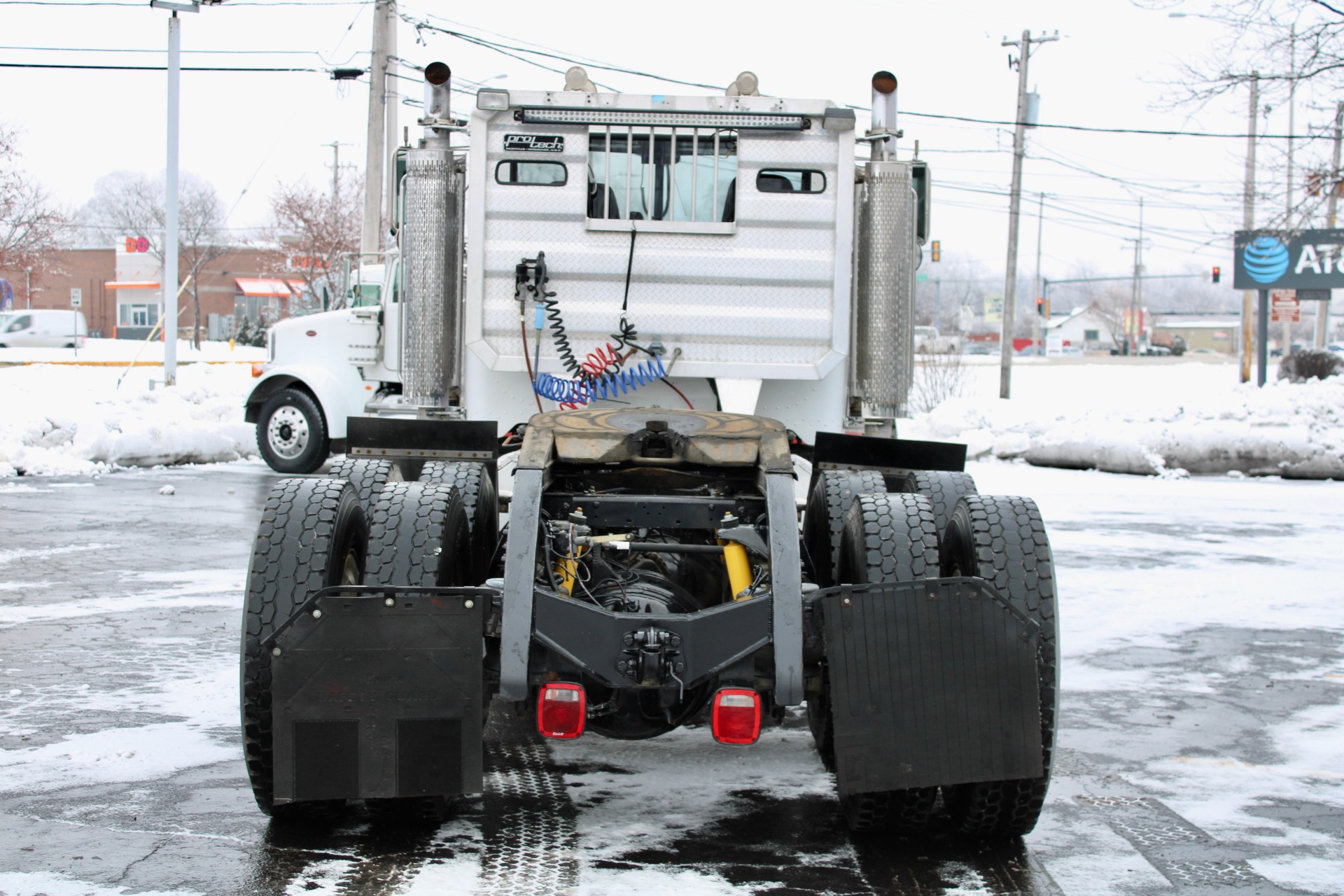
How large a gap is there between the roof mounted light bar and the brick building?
73.1m

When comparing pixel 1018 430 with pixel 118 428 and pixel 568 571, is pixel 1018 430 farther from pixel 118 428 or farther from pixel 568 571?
pixel 568 571

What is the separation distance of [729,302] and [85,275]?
8869cm

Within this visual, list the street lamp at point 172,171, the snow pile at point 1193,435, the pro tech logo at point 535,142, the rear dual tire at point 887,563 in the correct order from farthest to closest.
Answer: the street lamp at point 172,171, the snow pile at point 1193,435, the pro tech logo at point 535,142, the rear dual tire at point 887,563

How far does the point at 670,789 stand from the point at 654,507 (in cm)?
110

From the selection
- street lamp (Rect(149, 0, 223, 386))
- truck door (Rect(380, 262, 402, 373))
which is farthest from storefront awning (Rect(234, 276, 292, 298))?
truck door (Rect(380, 262, 402, 373))

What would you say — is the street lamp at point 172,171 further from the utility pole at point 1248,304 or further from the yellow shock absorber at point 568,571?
the utility pole at point 1248,304

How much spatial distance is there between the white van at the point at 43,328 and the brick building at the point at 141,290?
2375 cm

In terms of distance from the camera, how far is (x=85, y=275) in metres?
86.1

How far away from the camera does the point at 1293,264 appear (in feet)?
87.5

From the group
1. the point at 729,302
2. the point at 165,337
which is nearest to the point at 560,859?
the point at 729,302

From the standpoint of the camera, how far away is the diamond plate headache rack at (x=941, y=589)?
390 cm

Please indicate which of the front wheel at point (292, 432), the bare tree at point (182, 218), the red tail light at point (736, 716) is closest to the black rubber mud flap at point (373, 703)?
the red tail light at point (736, 716)

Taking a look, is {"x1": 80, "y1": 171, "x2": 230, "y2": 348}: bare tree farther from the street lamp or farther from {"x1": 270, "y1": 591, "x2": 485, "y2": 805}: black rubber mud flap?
{"x1": 270, "y1": 591, "x2": 485, "y2": 805}: black rubber mud flap

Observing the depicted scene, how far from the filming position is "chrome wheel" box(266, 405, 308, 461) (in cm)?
1639
